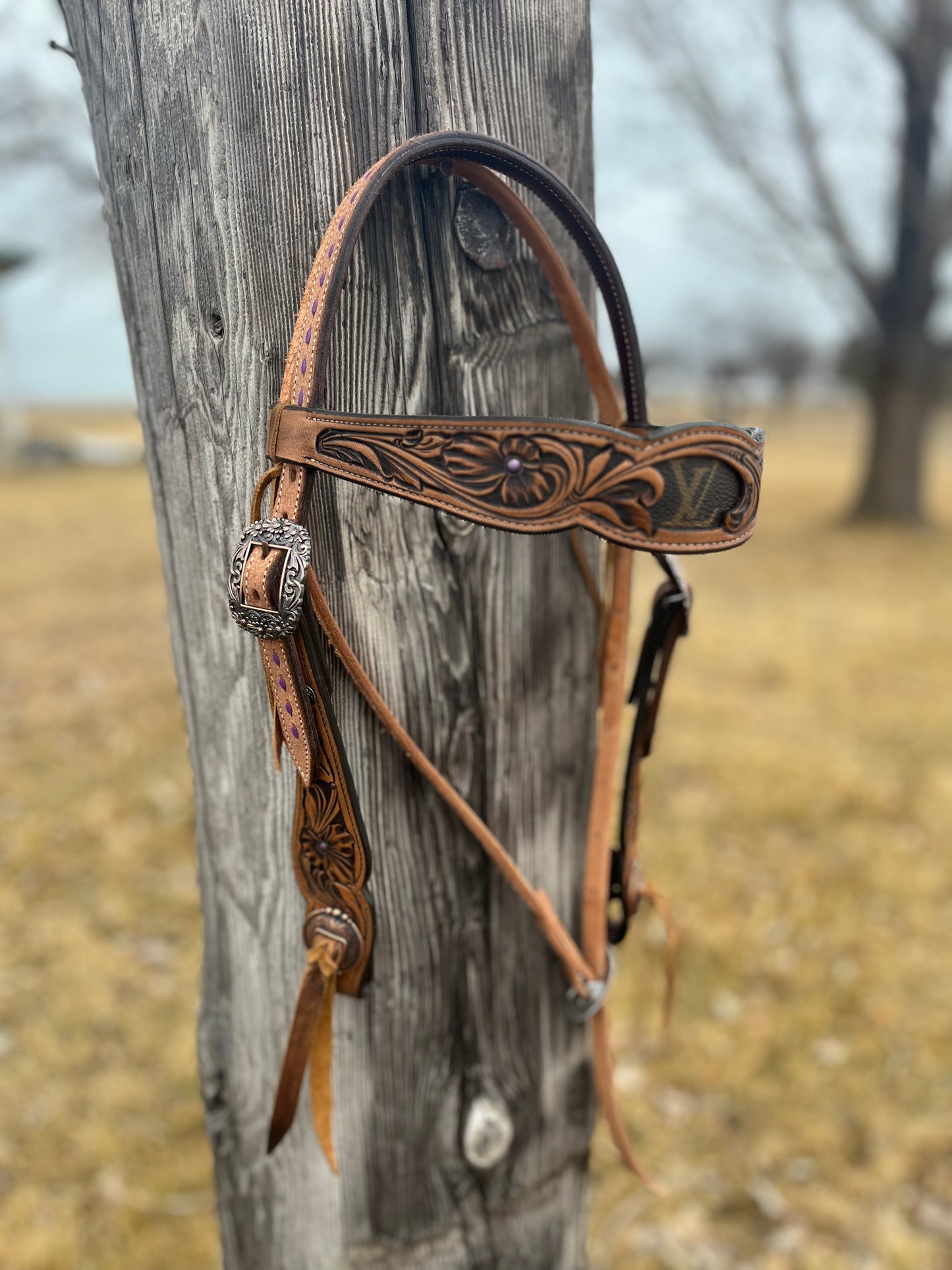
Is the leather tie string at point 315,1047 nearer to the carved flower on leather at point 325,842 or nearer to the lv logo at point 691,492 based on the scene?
the carved flower on leather at point 325,842

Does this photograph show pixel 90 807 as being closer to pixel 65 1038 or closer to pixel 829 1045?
pixel 65 1038

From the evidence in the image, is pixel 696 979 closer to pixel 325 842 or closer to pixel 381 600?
pixel 325 842

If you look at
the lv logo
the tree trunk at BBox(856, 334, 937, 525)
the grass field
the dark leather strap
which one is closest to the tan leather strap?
the dark leather strap

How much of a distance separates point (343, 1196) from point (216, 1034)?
1.09 feet

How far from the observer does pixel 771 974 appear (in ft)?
9.70

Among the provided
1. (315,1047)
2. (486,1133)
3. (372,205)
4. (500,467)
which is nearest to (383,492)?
(500,467)

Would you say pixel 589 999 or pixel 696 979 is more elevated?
pixel 589 999

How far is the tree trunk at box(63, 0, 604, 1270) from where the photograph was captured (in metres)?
0.92

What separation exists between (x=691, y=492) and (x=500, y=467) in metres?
0.20

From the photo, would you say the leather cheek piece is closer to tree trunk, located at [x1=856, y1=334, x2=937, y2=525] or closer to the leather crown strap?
the leather crown strap

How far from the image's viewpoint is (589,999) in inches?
52.1

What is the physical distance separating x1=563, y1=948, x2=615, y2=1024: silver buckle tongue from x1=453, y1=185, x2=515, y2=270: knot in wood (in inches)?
42.6

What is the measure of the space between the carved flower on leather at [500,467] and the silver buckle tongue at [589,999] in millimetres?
847

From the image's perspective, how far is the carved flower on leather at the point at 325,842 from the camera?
99 cm
